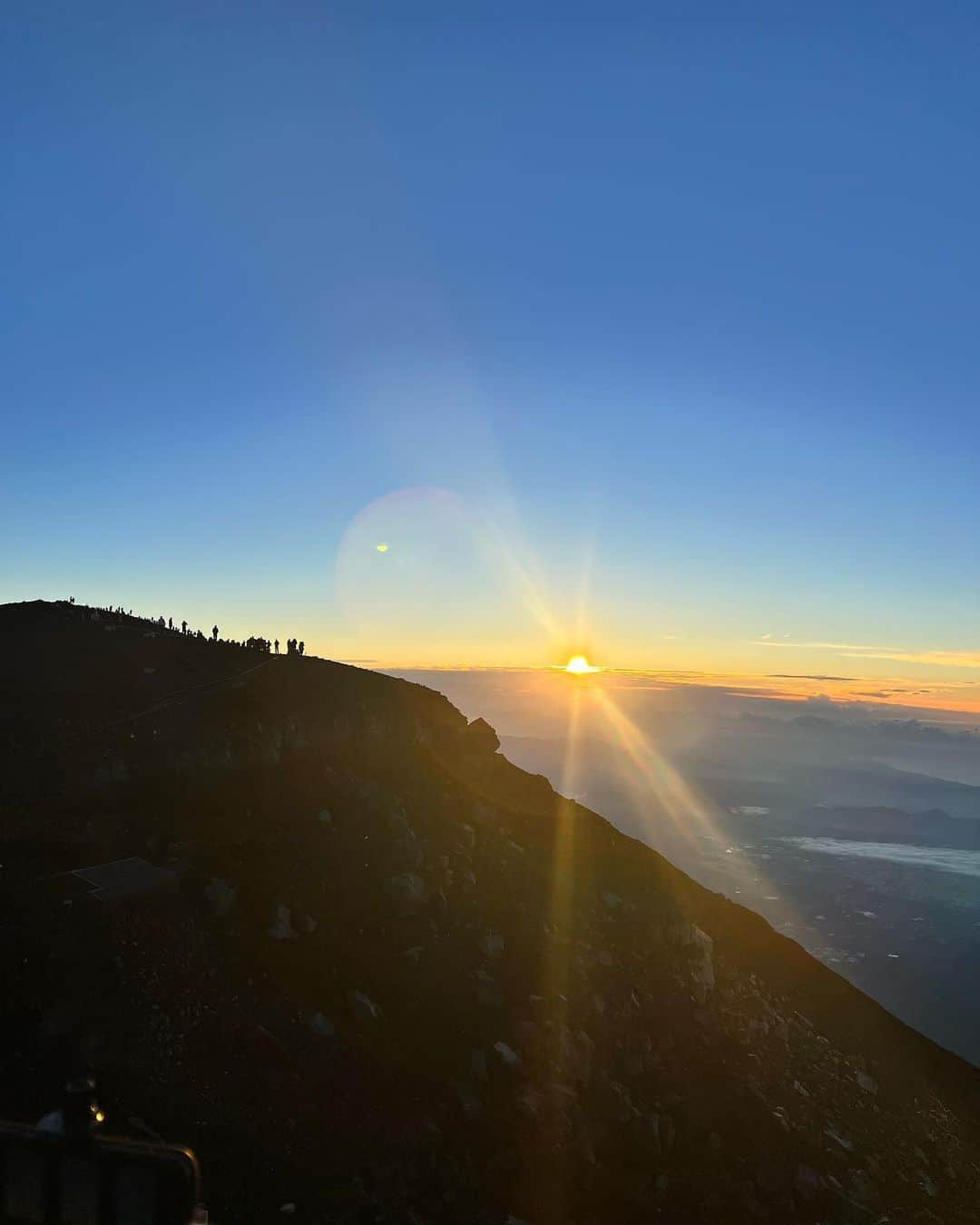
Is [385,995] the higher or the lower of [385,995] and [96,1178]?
the lower

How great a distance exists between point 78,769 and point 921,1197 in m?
37.5

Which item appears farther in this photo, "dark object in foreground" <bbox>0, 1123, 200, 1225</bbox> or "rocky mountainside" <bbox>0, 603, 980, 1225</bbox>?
"rocky mountainside" <bbox>0, 603, 980, 1225</bbox>

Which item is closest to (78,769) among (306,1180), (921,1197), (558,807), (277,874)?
(277,874)

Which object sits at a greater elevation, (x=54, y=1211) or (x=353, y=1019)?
(x=54, y=1211)

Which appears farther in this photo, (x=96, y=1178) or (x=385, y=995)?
(x=385, y=995)

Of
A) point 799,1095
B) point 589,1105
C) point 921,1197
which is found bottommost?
point 921,1197

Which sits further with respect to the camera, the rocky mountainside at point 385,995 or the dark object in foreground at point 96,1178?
the rocky mountainside at point 385,995

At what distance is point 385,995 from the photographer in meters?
26.6

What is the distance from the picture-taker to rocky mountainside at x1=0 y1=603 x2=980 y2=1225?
811 inches

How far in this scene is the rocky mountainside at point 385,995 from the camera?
67.6 feet

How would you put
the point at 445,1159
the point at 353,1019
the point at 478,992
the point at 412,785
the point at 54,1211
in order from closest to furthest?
the point at 54,1211, the point at 445,1159, the point at 353,1019, the point at 478,992, the point at 412,785

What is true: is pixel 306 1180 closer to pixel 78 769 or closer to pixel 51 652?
pixel 78 769

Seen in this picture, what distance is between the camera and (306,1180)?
19.4 meters

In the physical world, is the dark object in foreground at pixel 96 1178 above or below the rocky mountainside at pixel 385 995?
above
